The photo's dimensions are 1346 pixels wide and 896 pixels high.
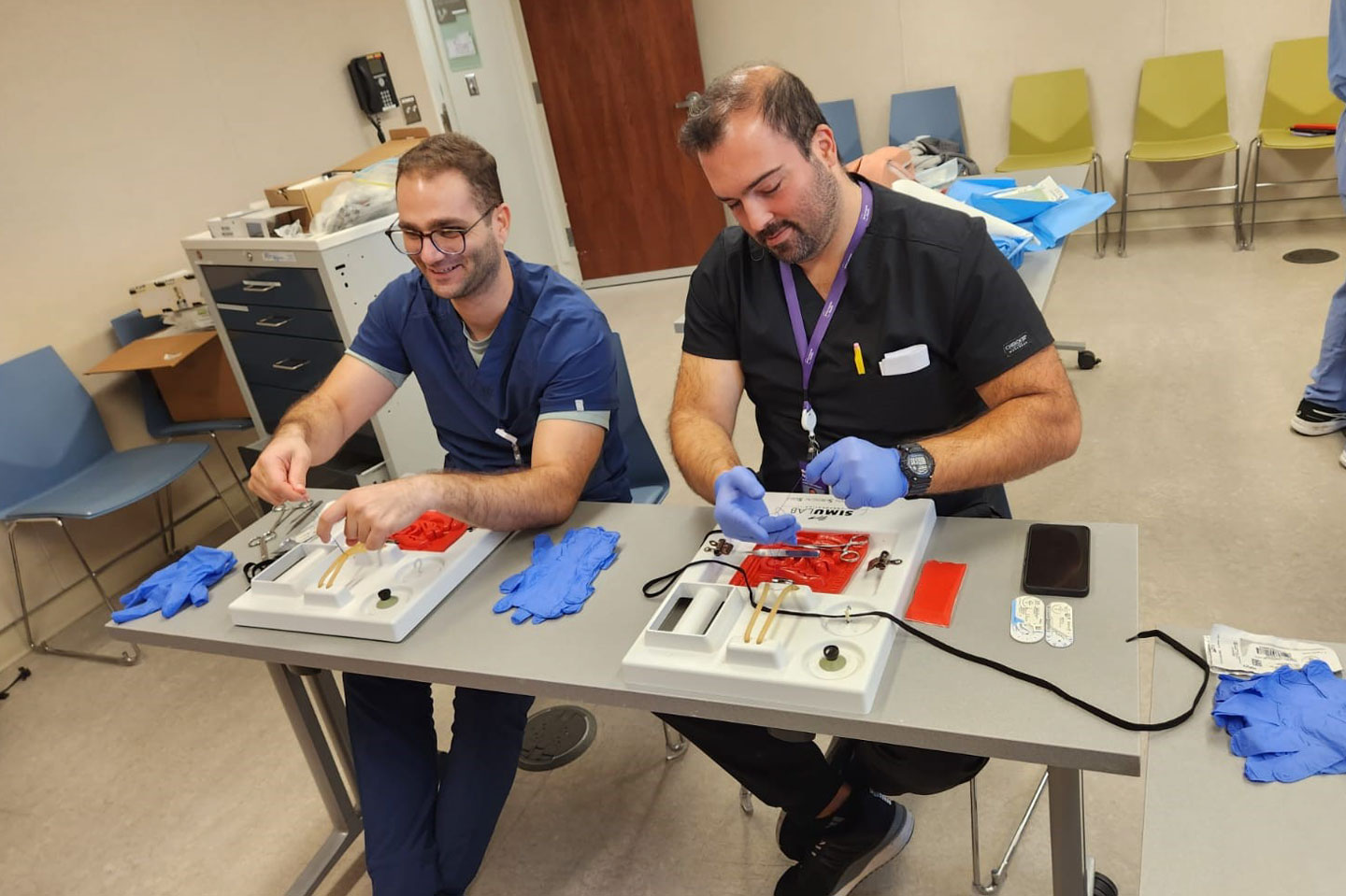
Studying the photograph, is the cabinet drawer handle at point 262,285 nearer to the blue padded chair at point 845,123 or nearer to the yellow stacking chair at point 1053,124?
the blue padded chair at point 845,123

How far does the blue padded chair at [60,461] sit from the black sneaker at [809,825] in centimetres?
214

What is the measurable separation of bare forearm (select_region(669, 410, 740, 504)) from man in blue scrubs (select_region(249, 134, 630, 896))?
16 cm

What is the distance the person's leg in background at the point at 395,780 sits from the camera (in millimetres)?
1566

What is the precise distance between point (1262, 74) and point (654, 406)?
317 centimetres

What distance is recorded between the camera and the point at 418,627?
136 centimetres

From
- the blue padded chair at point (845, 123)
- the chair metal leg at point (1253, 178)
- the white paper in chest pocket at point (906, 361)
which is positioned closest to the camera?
the white paper in chest pocket at point (906, 361)

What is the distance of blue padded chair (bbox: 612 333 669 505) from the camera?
200 centimetres

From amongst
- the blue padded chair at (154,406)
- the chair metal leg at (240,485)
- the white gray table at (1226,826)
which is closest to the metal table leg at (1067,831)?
the white gray table at (1226,826)

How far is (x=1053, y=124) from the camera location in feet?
15.2

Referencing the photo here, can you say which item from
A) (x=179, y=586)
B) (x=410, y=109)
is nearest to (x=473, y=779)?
(x=179, y=586)

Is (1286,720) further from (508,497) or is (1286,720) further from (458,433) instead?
(458,433)

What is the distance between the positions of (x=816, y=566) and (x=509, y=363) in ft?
2.65

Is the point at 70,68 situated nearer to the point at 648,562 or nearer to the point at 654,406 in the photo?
the point at 654,406

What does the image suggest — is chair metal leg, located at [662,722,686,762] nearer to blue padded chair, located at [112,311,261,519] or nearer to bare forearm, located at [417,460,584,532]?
bare forearm, located at [417,460,584,532]
